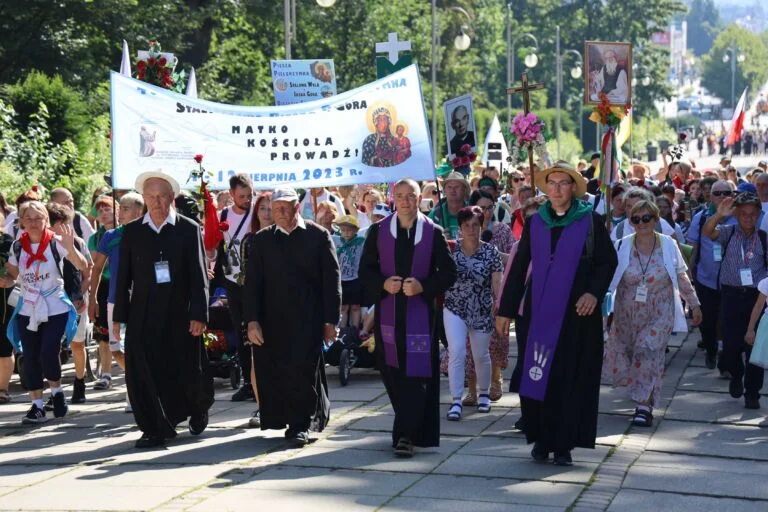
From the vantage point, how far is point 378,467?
935 cm

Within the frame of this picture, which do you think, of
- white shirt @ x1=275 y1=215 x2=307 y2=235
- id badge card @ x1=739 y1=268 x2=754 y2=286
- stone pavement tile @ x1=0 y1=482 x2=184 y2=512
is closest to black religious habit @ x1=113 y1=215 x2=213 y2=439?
white shirt @ x1=275 y1=215 x2=307 y2=235

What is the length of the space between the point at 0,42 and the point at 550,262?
23.6 meters

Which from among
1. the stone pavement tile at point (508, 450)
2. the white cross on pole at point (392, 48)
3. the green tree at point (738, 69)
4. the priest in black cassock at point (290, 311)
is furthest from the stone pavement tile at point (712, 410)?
the green tree at point (738, 69)

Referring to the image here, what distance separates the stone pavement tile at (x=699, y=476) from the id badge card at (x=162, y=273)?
3.27 meters

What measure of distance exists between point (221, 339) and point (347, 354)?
1.08 meters

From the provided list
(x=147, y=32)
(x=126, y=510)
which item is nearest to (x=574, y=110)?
(x=147, y=32)

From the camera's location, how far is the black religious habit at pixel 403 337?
9828 mm

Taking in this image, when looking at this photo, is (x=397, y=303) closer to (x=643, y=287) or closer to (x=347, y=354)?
(x=643, y=287)

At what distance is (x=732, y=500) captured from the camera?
8516 millimetres

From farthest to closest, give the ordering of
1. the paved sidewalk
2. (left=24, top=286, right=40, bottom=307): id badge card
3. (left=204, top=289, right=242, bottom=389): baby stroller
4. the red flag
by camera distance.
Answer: (left=204, top=289, right=242, bottom=389): baby stroller, the red flag, (left=24, top=286, right=40, bottom=307): id badge card, the paved sidewalk

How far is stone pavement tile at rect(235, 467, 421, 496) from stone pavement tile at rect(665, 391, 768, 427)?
3259mm

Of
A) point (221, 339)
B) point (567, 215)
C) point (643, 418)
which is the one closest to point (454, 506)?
point (567, 215)

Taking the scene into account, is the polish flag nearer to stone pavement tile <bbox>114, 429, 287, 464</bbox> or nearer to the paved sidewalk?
the paved sidewalk

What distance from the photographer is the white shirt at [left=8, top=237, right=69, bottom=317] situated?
11719 millimetres
